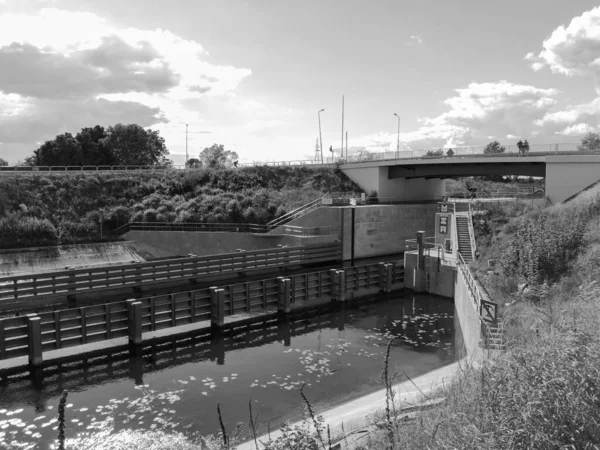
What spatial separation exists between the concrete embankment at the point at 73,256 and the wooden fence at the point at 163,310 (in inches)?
545

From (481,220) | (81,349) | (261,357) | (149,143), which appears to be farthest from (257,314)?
(149,143)

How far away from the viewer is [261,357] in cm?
1563

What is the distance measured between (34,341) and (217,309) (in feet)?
21.4

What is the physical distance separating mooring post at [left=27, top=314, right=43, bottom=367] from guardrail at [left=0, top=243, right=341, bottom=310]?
25.1 ft

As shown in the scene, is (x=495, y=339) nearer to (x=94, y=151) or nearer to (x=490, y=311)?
(x=490, y=311)

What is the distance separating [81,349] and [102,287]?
7.43m

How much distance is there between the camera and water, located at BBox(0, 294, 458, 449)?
11.1 metres

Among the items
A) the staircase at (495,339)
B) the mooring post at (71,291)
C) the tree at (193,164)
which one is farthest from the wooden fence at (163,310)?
the tree at (193,164)

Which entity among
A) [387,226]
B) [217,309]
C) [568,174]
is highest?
[568,174]

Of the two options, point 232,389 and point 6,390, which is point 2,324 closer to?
point 6,390

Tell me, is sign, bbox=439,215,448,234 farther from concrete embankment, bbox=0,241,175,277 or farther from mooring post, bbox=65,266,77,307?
mooring post, bbox=65,266,77,307

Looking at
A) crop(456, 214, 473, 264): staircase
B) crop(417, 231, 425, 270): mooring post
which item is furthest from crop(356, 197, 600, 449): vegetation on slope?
crop(417, 231, 425, 270): mooring post

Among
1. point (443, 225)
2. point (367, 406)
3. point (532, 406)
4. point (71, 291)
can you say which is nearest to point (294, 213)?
point (443, 225)

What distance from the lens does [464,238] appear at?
25625 millimetres
